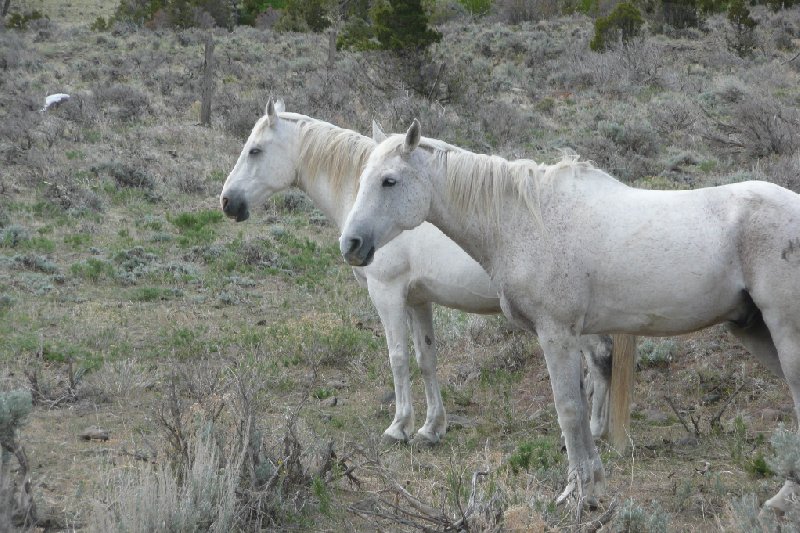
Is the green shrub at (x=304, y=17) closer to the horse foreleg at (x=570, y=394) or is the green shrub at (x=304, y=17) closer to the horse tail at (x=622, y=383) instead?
the horse tail at (x=622, y=383)

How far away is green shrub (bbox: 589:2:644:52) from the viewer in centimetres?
2427

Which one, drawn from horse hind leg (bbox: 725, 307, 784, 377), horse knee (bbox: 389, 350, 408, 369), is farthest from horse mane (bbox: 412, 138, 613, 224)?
horse knee (bbox: 389, 350, 408, 369)

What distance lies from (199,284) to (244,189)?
355 centimetres

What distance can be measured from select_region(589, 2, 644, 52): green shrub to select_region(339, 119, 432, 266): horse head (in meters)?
21.1

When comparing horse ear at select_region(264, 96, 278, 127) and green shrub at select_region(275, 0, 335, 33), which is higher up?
horse ear at select_region(264, 96, 278, 127)

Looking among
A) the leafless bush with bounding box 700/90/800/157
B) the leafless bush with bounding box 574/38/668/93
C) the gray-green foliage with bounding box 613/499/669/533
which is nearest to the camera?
the gray-green foliage with bounding box 613/499/669/533

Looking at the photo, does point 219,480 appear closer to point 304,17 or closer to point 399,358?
point 399,358

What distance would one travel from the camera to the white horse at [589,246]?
160 inches

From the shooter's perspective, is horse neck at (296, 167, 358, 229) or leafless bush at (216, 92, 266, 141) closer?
horse neck at (296, 167, 358, 229)

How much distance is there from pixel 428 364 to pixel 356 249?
7.09ft

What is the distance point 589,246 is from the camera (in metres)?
4.25

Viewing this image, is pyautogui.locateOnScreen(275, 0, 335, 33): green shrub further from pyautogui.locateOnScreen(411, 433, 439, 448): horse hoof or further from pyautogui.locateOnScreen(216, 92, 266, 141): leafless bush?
pyautogui.locateOnScreen(411, 433, 439, 448): horse hoof

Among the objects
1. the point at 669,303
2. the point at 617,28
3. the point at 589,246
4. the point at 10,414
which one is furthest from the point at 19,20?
the point at 669,303

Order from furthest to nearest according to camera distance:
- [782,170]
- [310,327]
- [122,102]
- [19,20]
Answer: [19,20], [122,102], [782,170], [310,327]
